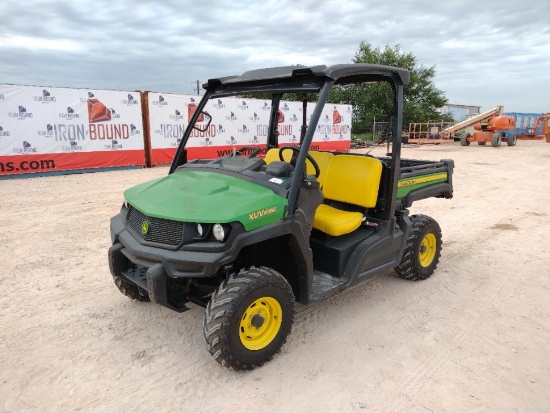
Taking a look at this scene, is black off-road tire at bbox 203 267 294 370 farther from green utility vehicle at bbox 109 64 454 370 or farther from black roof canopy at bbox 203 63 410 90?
black roof canopy at bbox 203 63 410 90

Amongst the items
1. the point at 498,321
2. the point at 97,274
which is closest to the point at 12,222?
the point at 97,274

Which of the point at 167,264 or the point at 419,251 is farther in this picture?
the point at 419,251

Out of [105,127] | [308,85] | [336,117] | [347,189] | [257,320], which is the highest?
[336,117]

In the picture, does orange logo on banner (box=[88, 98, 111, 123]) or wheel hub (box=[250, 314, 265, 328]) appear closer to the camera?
wheel hub (box=[250, 314, 265, 328])

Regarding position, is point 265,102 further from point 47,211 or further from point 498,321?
point 498,321

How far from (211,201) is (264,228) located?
424 mm

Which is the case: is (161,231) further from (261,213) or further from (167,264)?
(261,213)

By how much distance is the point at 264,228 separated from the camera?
289cm

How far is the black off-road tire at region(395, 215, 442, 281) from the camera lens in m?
4.49

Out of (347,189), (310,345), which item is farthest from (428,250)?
(310,345)

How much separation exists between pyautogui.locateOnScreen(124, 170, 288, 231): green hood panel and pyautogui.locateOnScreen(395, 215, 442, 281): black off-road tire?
2053 mm

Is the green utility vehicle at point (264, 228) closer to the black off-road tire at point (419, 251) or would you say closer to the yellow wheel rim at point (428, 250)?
the black off-road tire at point (419, 251)

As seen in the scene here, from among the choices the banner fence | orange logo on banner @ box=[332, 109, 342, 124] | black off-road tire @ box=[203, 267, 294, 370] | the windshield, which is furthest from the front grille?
orange logo on banner @ box=[332, 109, 342, 124]

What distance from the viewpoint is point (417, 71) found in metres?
36.7
